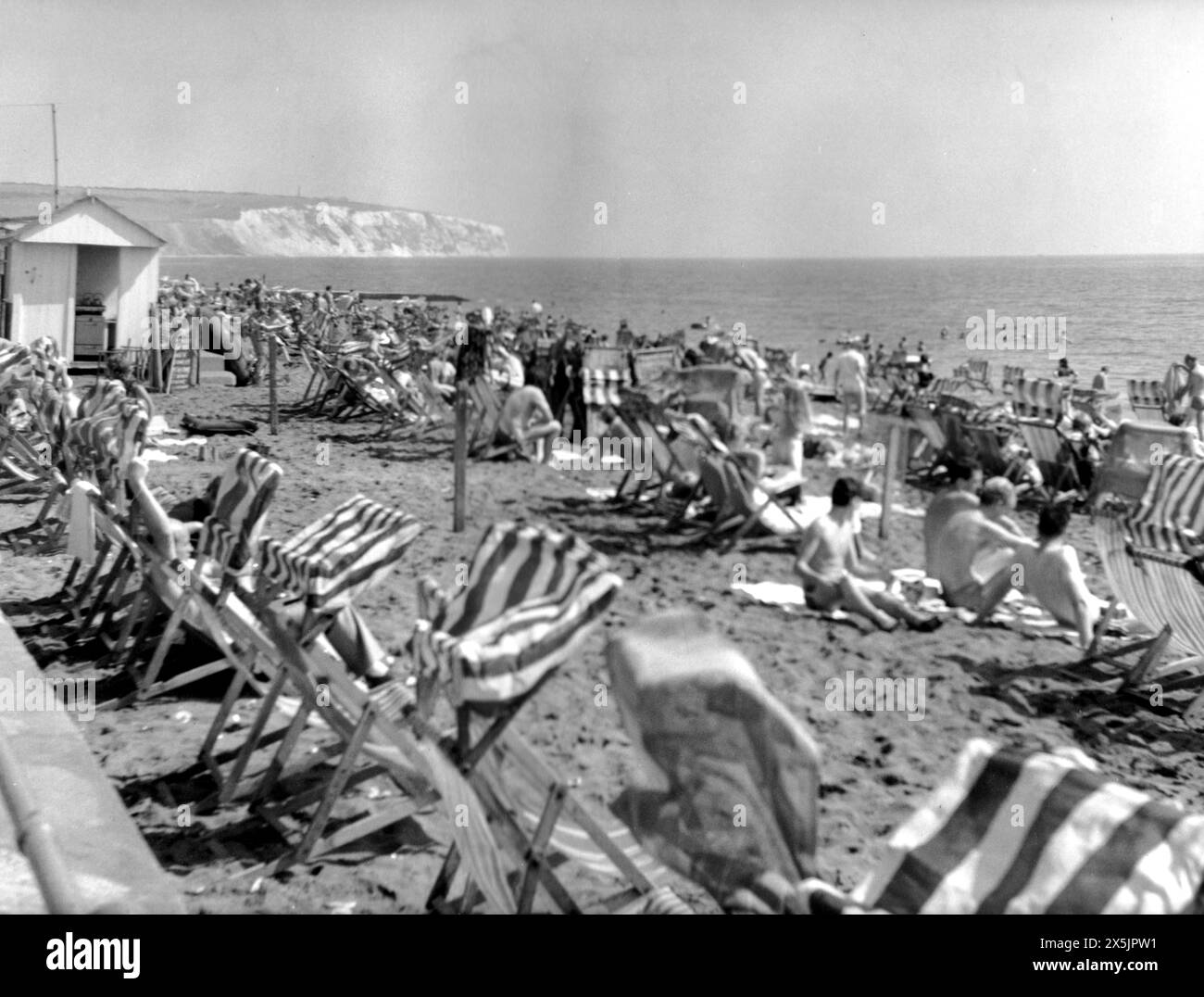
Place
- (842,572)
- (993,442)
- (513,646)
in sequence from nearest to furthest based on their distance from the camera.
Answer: (513,646) < (842,572) < (993,442)

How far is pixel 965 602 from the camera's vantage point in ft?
22.5

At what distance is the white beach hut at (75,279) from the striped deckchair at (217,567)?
11729mm

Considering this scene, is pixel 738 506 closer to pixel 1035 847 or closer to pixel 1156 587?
pixel 1156 587

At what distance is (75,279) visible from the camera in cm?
1652

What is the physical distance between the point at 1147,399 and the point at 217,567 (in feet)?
50.8

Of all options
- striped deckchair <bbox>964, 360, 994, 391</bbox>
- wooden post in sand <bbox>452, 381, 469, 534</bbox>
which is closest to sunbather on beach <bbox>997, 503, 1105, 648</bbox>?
wooden post in sand <bbox>452, 381, 469, 534</bbox>

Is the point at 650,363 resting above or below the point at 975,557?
above

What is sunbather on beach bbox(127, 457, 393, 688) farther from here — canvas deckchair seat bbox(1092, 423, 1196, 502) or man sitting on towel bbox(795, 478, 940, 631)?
canvas deckchair seat bbox(1092, 423, 1196, 502)

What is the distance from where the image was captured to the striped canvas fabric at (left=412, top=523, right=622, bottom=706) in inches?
105

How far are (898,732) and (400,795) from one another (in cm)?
204

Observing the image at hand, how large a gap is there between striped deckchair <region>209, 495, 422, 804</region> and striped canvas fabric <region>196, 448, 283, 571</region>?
355 mm

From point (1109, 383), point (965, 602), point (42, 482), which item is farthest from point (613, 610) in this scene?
point (1109, 383)

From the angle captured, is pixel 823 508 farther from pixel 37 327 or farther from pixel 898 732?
pixel 37 327

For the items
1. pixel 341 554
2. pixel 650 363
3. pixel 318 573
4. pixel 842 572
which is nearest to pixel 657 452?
pixel 842 572
